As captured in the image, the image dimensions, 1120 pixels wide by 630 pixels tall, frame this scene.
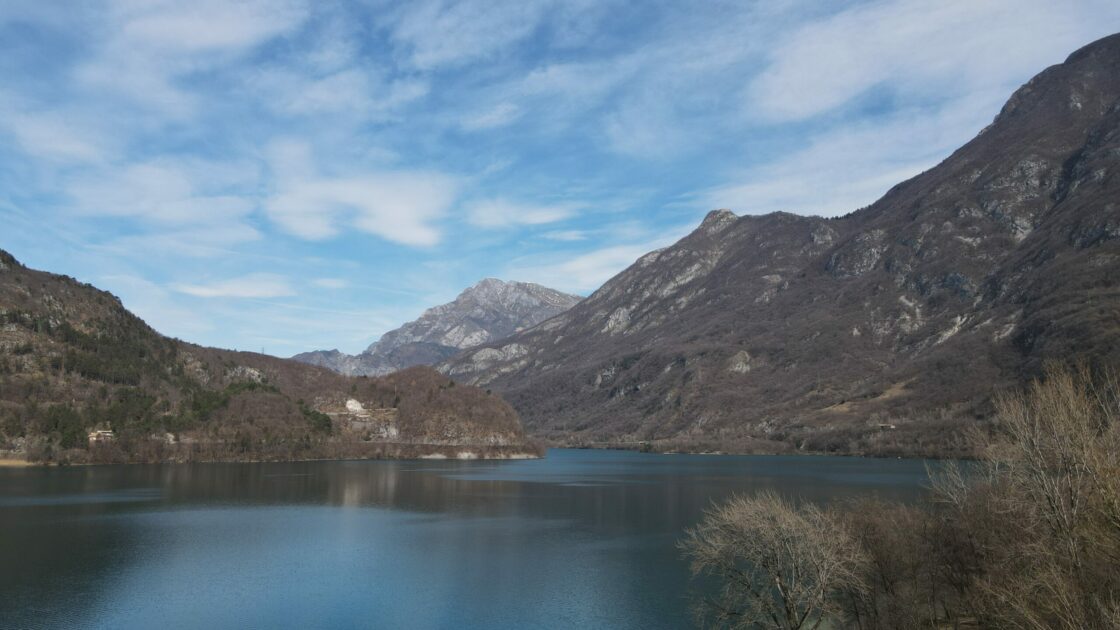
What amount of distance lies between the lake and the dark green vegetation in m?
9.32

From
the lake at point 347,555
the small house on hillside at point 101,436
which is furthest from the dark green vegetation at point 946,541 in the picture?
the small house on hillside at point 101,436

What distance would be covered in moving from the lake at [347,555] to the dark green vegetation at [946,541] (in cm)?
932

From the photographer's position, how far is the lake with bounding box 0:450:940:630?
149ft

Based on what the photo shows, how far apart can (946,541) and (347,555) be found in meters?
49.8

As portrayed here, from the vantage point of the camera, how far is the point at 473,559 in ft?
210

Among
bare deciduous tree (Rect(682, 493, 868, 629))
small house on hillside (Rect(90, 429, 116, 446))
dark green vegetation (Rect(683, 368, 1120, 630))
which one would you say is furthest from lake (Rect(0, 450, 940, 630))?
small house on hillside (Rect(90, 429, 116, 446))

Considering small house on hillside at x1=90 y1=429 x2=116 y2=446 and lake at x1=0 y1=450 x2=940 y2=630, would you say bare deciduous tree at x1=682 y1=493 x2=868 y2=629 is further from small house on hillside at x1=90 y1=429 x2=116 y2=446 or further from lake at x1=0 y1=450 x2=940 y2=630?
small house on hillside at x1=90 y1=429 x2=116 y2=446

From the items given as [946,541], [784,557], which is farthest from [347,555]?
[946,541]

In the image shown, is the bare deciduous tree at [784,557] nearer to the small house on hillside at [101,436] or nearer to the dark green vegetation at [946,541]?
the dark green vegetation at [946,541]

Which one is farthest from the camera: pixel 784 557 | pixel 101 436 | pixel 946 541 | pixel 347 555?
pixel 101 436

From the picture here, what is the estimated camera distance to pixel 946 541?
39.4 metres

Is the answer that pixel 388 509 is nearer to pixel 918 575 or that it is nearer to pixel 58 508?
pixel 58 508

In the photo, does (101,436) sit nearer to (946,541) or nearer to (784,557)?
(784,557)

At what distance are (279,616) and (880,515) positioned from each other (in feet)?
126
